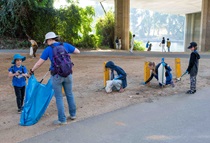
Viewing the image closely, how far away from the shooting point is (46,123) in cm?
505

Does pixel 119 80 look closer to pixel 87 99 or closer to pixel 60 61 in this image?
pixel 87 99

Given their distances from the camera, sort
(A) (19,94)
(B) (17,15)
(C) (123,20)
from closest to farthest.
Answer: (A) (19,94) < (B) (17,15) < (C) (123,20)

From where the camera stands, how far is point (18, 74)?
5562 mm

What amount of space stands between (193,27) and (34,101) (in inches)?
2246

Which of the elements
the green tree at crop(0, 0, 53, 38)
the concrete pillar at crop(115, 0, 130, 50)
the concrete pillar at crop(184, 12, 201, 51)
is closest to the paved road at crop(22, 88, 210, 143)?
the green tree at crop(0, 0, 53, 38)

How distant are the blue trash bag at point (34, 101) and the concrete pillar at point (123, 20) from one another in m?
25.7

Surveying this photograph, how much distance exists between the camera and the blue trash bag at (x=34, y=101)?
495 centimetres

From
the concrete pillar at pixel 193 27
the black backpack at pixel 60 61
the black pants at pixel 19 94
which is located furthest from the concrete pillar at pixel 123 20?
the concrete pillar at pixel 193 27

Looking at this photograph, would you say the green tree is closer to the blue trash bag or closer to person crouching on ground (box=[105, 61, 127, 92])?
person crouching on ground (box=[105, 61, 127, 92])

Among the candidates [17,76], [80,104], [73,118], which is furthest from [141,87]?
[17,76]

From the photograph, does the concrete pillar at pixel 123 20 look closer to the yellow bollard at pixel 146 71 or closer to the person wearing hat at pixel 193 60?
the yellow bollard at pixel 146 71

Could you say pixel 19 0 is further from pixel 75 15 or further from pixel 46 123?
pixel 46 123

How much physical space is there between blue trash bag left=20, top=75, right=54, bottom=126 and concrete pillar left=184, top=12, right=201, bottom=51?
53467 millimetres

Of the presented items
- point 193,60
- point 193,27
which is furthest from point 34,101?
point 193,27
